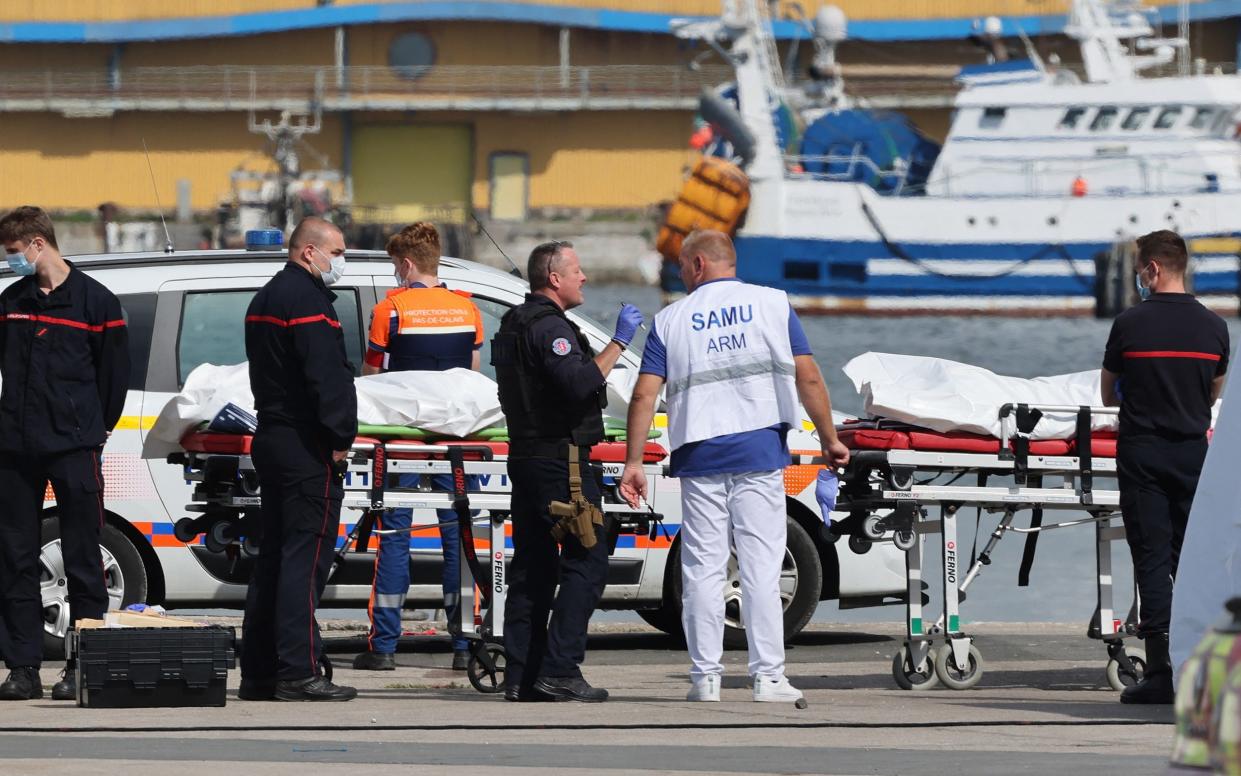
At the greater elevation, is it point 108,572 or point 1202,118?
point 1202,118

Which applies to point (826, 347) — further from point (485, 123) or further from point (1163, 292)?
point (1163, 292)

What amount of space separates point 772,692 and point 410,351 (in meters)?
2.36

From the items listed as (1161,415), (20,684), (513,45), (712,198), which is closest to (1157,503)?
(1161,415)

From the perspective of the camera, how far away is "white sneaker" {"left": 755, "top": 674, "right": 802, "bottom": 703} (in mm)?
7992

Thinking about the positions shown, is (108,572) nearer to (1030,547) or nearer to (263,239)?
(263,239)

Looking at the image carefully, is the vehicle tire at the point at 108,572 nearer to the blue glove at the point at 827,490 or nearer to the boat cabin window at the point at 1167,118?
the blue glove at the point at 827,490

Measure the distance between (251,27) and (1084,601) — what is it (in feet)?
188

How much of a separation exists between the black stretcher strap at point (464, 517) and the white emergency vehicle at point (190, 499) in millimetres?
1156

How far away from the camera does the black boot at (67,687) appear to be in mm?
8203

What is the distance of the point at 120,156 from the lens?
6975cm

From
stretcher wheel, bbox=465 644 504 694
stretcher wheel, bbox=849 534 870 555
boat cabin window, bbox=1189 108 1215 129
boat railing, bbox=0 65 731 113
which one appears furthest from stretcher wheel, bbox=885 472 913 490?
boat railing, bbox=0 65 731 113

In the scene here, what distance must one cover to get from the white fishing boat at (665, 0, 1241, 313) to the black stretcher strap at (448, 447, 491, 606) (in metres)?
44.6

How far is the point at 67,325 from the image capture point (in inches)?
319

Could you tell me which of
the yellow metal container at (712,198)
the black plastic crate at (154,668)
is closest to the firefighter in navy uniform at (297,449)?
the black plastic crate at (154,668)
